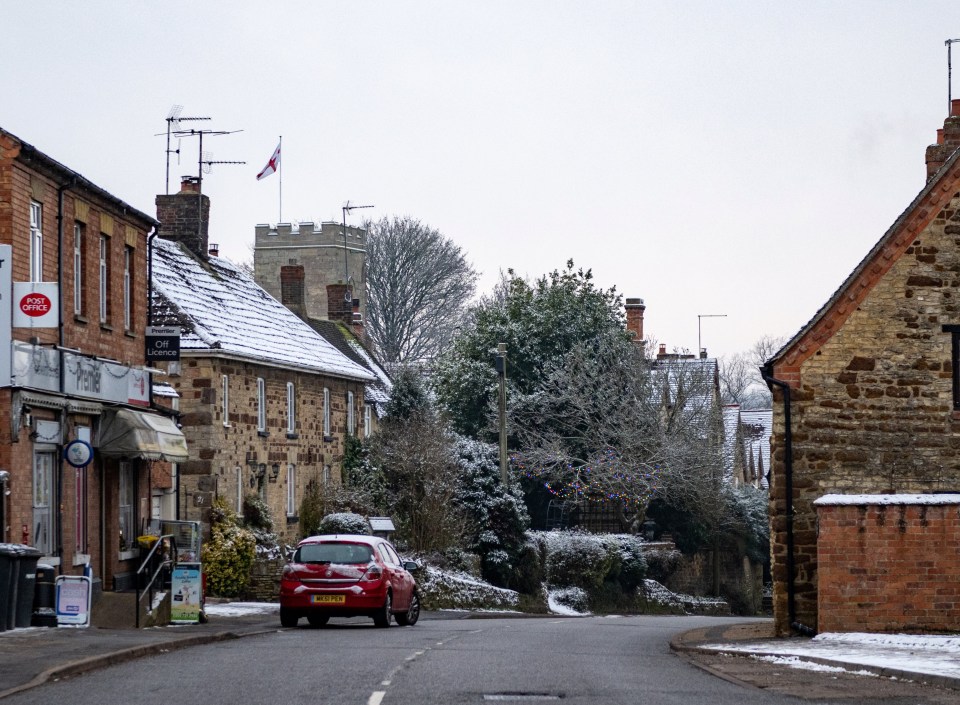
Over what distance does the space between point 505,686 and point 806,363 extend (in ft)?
35.7

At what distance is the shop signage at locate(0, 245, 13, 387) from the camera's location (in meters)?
23.0

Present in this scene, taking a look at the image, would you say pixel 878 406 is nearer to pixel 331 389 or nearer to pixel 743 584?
pixel 331 389

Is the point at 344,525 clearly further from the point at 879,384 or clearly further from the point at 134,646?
the point at 134,646

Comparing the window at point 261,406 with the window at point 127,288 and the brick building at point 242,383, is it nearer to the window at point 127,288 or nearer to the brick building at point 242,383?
the brick building at point 242,383

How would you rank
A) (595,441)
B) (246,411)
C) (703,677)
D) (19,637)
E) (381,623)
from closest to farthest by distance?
(703,677)
(19,637)
(381,623)
(246,411)
(595,441)

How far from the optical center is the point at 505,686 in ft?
49.9

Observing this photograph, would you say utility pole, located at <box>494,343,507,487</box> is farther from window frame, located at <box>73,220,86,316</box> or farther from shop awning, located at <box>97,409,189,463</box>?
window frame, located at <box>73,220,86,316</box>

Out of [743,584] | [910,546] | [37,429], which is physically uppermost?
[37,429]

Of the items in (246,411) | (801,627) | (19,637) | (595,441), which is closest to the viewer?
(19,637)

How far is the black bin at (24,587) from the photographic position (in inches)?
827

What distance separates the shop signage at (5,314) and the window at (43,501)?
1934mm

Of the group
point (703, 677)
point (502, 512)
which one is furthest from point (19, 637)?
point (502, 512)

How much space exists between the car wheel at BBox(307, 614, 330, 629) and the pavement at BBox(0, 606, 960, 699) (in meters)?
0.65

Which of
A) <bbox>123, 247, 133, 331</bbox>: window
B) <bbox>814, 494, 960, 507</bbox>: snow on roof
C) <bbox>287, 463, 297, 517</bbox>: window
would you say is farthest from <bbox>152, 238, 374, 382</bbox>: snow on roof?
<bbox>814, 494, 960, 507</bbox>: snow on roof
